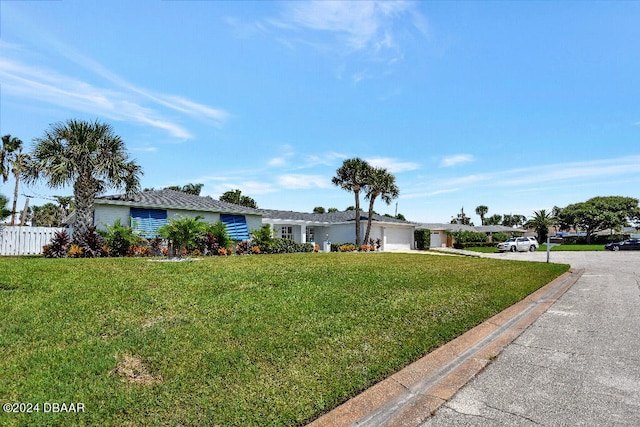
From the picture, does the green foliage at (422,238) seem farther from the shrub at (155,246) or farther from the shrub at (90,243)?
the shrub at (90,243)

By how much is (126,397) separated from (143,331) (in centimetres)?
158

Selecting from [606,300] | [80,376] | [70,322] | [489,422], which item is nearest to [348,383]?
[489,422]

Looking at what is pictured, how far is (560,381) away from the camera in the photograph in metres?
3.99

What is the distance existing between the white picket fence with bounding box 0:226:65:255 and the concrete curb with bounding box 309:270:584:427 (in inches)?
803

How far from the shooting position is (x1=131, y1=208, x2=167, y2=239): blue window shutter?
683 inches

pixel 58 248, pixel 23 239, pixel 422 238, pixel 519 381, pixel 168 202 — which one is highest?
pixel 168 202

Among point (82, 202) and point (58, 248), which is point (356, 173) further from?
point (58, 248)

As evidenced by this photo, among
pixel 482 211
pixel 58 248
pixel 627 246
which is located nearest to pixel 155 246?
pixel 58 248

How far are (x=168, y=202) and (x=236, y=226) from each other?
13.8ft

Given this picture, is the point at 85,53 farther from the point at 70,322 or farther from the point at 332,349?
the point at 332,349

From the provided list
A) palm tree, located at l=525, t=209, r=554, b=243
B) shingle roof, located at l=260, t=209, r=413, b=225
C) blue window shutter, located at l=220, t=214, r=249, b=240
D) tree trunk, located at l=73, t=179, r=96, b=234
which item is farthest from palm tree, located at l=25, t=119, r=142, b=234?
palm tree, located at l=525, t=209, r=554, b=243

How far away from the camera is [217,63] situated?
10.3 m

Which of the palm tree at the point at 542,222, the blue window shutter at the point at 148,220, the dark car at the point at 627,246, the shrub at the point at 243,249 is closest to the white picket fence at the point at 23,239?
the blue window shutter at the point at 148,220

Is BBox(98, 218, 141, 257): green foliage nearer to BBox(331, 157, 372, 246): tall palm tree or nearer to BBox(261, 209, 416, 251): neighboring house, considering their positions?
BBox(261, 209, 416, 251): neighboring house
